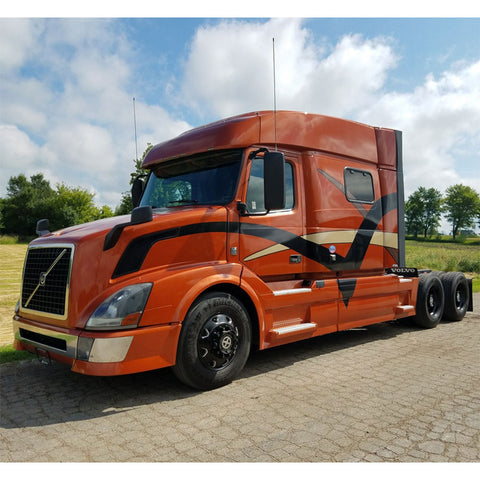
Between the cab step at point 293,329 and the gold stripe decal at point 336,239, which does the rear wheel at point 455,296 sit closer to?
the gold stripe decal at point 336,239

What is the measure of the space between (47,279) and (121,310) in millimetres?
1072

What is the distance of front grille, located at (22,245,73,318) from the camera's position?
14.1 ft

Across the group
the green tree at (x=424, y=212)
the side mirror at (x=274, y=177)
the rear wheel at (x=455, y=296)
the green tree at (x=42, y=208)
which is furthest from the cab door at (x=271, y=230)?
the green tree at (x=424, y=212)

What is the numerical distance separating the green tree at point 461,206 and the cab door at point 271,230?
98998mm

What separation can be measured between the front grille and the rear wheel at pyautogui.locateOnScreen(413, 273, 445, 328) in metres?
6.26

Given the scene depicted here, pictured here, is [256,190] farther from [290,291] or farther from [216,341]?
[216,341]

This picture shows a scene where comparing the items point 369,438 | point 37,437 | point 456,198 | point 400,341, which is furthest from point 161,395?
point 456,198

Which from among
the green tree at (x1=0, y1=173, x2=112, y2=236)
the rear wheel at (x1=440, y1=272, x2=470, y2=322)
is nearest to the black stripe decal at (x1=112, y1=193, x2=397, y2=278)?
the rear wheel at (x1=440, y1=272, x2=470, y2=322)

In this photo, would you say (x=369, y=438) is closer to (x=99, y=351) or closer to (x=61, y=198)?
(x=99, y=351)

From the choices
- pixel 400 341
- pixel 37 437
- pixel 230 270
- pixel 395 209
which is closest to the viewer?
pixel 37 437

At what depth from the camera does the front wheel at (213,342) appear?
4395 mm

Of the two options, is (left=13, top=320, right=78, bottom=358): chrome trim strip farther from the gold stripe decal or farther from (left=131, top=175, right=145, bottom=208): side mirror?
(left=131, top=175, right=145, bottom=208): side mirror

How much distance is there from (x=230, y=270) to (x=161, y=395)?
4.97 feet

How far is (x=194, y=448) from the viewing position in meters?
3.26
